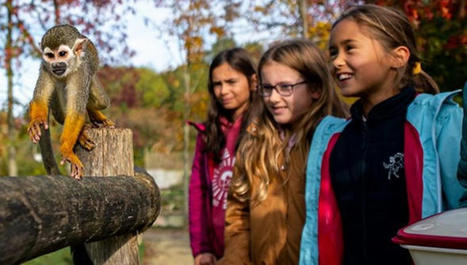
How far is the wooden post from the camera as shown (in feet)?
6.06

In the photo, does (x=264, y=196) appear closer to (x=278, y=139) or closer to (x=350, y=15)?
(x=278, y=139)

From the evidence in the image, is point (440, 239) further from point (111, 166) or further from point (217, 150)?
point (217, 150)

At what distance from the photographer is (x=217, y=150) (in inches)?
122

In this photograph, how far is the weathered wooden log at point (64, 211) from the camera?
111 centimetres

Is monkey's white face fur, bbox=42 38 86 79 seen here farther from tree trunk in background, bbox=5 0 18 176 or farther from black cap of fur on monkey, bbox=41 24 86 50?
tree trunk in background, bbox=5 0 18 176

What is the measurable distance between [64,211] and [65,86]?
72cm

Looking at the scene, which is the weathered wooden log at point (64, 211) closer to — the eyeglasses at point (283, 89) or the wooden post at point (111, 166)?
the wooden post at point (111, 166)

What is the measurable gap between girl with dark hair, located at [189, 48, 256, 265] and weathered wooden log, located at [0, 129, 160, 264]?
115 cm

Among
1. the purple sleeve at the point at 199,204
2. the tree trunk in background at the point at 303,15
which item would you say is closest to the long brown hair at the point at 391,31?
the purple sleeve at the point at 199,204

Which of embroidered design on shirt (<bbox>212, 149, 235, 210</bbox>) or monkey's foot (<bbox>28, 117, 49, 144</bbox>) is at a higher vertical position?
monkey's foot (<bbox>28, 117, 49, 144</bbox>)

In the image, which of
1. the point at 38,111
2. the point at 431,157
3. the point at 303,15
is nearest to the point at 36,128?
the point at 38,111

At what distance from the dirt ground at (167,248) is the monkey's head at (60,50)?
5.71 m

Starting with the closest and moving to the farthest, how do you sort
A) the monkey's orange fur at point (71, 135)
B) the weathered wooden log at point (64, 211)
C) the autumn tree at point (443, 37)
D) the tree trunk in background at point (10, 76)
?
the weathered wooden log at point (64, 211) < the monkey's orange fur at point (71, 135) < the autumn tree at point (443, 37) < the tree trunk in background at point (10, 76)

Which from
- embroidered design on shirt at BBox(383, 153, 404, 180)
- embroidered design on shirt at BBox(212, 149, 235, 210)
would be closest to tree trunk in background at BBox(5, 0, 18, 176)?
embroidered design on shirt at BBox(212, 149, 235, 210)
